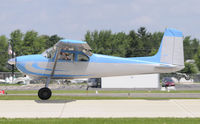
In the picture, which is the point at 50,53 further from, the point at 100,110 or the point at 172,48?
the point at 172,48

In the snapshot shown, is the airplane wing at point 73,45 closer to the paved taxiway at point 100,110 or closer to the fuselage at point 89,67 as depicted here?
the fuselage at point 89,67

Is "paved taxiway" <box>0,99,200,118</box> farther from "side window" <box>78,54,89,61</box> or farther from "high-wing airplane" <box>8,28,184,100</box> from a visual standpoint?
"side window" <box>78,54,89,61</box>

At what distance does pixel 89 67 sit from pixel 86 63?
22cm

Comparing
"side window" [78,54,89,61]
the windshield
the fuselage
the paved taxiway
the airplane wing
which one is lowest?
the paved taxiway

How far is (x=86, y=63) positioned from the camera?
12.7m

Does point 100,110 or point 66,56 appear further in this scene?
point 66,56

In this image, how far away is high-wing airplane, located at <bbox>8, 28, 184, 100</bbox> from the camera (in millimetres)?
12375

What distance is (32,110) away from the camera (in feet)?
29.1

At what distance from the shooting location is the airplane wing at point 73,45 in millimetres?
11183
